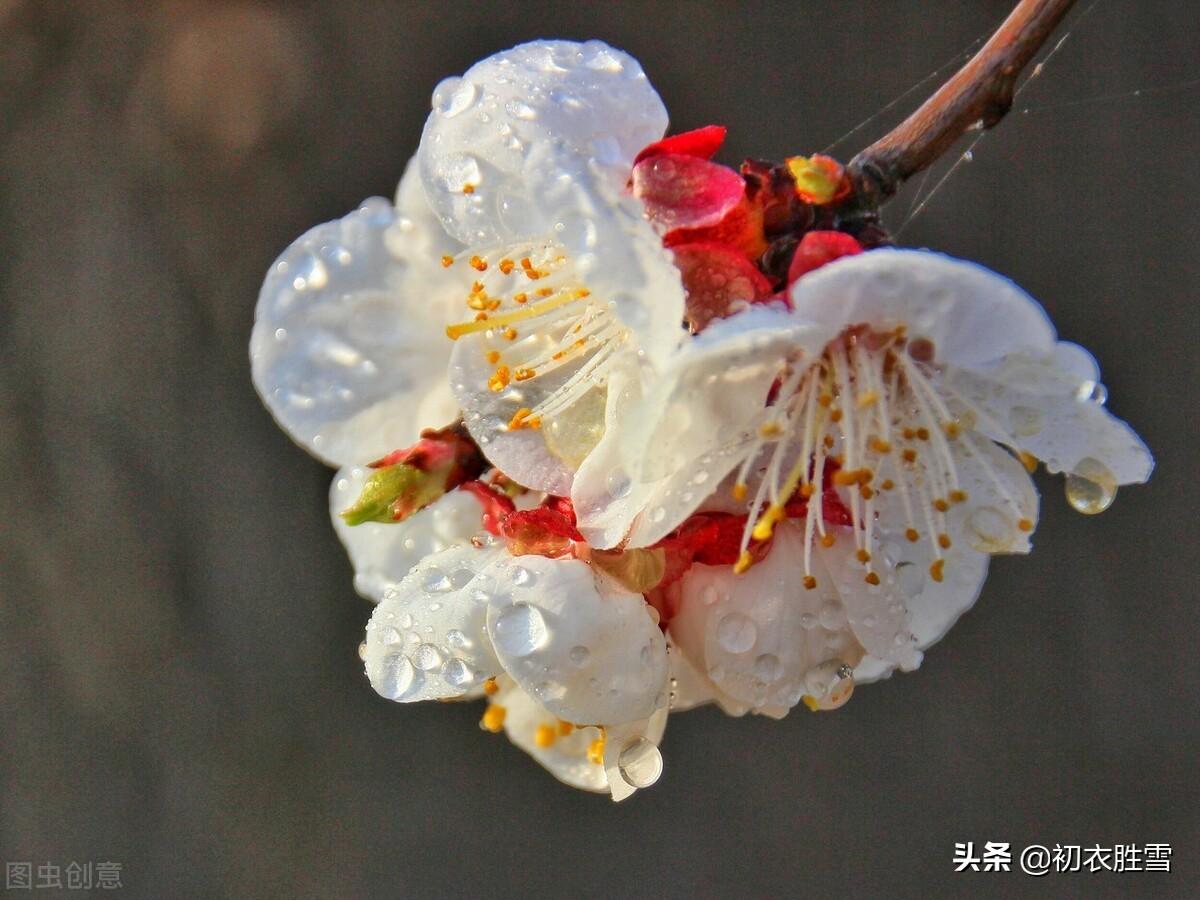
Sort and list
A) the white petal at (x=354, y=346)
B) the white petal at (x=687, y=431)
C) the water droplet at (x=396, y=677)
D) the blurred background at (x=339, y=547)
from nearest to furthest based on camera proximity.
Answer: the white petal at (x=687, y=431) → the water droplet at (x=396, y=677) → the white petal at (x=354, y=346) → the blurred background at (x=339, y=547)

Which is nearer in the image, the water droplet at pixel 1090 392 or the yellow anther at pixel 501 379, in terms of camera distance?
the water droplet at pixel 1090 392

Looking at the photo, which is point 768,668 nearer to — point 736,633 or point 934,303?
point 736,633

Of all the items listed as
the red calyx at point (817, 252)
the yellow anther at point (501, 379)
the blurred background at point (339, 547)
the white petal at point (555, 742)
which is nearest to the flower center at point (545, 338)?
the yellow anther at point (501, 379)

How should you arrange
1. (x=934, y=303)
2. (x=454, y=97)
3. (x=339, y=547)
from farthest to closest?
(x=339, y=547) < (x=454, y=97) < (x=934, y=303)

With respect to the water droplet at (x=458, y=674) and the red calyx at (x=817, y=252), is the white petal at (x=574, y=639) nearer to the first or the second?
the water droplet at (x=458, y=674)

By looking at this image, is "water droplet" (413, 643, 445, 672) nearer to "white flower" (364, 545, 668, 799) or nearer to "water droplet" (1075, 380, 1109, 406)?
"white flower" (364, 545, 668, 799)

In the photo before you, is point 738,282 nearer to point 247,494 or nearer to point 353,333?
point 353,333

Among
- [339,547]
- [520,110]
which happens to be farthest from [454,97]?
[339,547]
